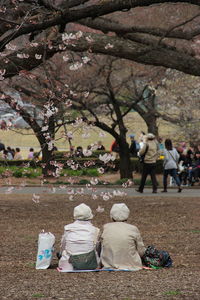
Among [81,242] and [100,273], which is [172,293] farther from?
[81,242]

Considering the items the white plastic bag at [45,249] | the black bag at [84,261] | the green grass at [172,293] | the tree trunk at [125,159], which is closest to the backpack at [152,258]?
the black bag at [84,261]

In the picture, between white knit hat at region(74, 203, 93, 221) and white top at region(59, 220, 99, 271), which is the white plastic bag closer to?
white top at region(59, 220, 99, 271)

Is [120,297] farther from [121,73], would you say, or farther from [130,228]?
[121,73]

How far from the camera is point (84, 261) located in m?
9.17

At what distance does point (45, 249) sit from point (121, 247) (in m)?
0.97

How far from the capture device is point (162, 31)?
Answer: 17.9 metres

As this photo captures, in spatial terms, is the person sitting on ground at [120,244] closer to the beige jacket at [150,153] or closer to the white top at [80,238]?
the white top at [80,238]

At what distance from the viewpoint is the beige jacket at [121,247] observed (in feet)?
29.9

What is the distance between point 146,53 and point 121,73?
14457 millimetres

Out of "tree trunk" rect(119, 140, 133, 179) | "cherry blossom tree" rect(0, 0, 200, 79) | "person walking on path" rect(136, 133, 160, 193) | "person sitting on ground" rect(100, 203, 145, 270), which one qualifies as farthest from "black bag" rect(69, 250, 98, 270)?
"tree trunk" rect(119, 140, 133, 179)

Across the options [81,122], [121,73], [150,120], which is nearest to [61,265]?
[81,122]

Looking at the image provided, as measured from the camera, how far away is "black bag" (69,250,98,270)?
918 centimetres

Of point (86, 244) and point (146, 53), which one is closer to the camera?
point (86, 244)

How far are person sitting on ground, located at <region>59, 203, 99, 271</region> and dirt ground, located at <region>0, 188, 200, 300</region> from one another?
0.61 ft
